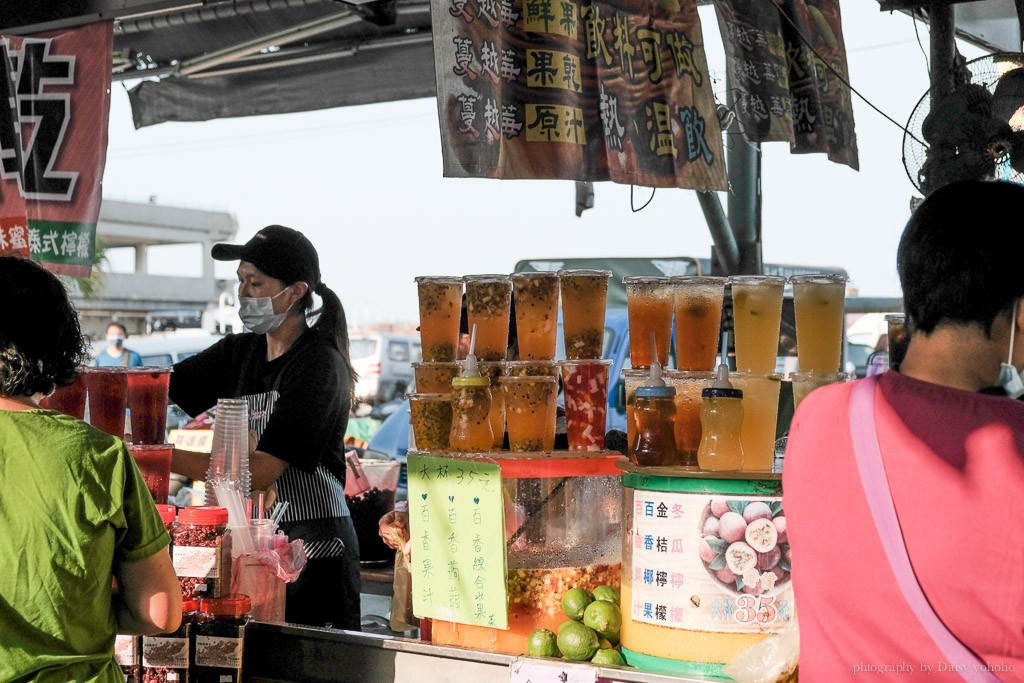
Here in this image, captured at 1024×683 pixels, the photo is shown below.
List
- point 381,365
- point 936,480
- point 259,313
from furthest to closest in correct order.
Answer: point 381,365 → point 259,313 → point 936,480

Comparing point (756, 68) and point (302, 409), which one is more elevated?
point (756, 68)

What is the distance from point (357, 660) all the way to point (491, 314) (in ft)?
3.09

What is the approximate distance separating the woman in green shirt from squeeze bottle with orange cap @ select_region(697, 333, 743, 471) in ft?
3.86

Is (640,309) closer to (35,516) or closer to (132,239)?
(35,516)

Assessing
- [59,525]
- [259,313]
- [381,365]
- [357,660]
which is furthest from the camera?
[381,365]

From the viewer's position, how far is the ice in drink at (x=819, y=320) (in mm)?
2465

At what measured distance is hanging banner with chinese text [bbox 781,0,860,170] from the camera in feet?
16.2

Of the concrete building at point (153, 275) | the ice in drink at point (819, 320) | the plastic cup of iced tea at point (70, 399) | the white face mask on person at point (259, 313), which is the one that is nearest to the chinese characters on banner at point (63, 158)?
the white face mask on person at point (259, 313)

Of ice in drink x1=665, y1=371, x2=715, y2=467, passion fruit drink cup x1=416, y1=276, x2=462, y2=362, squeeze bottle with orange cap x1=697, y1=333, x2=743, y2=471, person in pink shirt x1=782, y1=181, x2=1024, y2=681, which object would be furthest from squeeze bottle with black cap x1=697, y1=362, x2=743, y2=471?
passion fruit drink cup x1=416, y1=276, x2=462, y2=362

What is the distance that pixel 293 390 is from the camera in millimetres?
3467

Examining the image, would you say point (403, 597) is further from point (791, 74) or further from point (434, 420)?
point (791, 74)

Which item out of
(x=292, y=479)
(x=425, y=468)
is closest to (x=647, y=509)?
(x=425, y=468)

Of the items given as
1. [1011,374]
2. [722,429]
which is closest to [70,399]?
[722,429]

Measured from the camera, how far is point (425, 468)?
8.70ft
